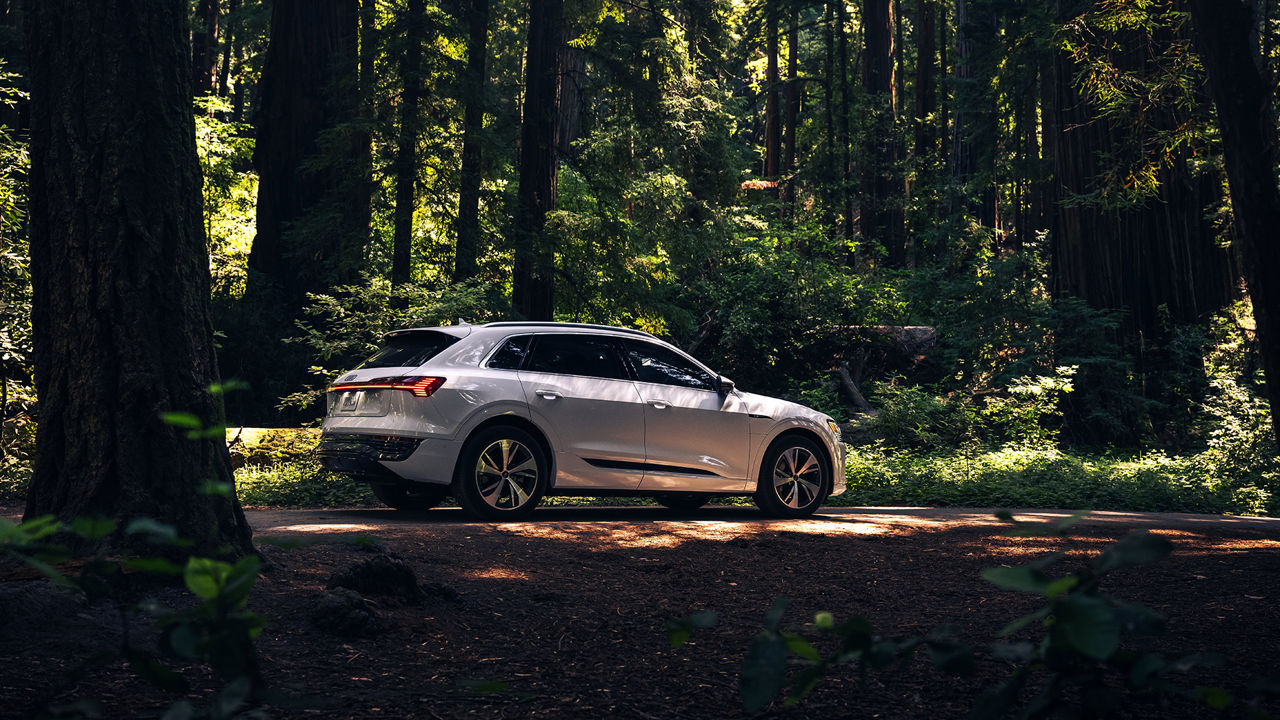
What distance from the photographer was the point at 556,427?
9.67 meters

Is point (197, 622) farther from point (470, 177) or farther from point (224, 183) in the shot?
point (224, 183)

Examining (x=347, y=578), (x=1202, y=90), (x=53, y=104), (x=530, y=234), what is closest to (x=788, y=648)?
(x=347, y=578)

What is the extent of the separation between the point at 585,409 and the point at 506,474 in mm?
978

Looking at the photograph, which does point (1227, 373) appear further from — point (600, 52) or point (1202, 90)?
point (600, 52)

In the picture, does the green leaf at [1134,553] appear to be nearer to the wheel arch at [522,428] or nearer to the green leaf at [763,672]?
the green leaf at [763,672]

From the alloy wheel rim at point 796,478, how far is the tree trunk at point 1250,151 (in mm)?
4686

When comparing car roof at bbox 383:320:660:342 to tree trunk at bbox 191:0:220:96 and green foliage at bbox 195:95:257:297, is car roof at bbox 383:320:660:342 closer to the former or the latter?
green foliage at bbox 195:95:257:297

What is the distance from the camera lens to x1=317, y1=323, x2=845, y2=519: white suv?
30.3 feet

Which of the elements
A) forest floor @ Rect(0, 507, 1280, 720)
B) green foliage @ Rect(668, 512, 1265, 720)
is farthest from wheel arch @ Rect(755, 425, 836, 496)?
green foliage @ Rect(668, 512, 1265, 720)

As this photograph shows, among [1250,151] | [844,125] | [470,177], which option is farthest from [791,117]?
[1250,151]

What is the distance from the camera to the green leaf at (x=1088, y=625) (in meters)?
1.64

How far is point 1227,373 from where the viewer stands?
57.3 feet

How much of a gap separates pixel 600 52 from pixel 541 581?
14.6m

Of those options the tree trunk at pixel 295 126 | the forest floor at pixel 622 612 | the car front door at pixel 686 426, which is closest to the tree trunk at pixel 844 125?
the tree trunk at pixel 295 126
